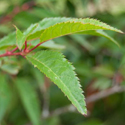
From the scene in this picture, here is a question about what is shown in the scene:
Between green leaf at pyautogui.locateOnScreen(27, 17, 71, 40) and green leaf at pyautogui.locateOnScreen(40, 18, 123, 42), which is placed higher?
green leaf at pyautogui.locateOnScreen(40, 18, 123, 42)

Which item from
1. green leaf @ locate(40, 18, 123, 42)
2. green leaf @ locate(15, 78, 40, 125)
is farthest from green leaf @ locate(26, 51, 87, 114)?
green leaf @ locate(15, 78, 40, 125)

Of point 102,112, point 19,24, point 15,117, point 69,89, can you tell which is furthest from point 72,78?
point 102,112

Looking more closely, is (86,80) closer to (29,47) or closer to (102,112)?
(102,112)

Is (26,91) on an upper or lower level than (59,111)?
upper

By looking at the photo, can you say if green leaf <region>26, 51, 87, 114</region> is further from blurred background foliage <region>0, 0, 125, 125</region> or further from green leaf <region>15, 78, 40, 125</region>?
green leaf <region>15, 78, 40, 125</region>

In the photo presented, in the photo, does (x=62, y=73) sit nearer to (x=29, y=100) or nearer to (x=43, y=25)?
(x=43, y=25)

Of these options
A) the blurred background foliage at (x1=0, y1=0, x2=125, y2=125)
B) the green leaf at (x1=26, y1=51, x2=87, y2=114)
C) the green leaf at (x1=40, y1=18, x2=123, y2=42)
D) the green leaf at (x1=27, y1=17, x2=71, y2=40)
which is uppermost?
the green leaf at (x1=40, y1=18, x2=123, y2=42)
